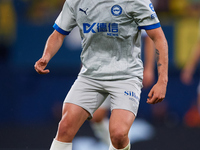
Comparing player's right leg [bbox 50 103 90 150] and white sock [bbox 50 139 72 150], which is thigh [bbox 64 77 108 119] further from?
white sock [bbox 50 139 72 150]

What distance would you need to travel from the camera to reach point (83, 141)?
7426 millimetres

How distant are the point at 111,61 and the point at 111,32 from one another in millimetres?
271

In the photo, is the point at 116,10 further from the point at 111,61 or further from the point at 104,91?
the point at 104,91

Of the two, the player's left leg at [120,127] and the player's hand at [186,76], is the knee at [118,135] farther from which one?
the player's hand at [186,76]

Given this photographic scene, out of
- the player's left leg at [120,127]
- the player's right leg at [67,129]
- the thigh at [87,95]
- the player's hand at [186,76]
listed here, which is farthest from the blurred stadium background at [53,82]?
the player's right leg at [67,129]

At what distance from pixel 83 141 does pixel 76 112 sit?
3.09 metres

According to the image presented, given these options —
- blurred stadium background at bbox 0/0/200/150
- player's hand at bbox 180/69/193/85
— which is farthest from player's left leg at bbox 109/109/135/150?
player's hand at bbox 180/69/193/85

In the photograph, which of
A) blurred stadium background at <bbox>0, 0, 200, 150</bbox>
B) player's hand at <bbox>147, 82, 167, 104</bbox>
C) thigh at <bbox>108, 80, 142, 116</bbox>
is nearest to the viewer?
player's hand at <bbox>147, 82, 167, 104</bbox>

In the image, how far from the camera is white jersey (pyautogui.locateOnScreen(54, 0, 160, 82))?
4422 millimetres

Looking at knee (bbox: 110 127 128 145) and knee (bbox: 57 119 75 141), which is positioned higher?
knee (bbox: 57 119 75 141)

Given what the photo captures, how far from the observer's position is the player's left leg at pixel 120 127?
14.1 ft

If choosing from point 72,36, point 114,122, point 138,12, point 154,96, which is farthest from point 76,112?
point 72,36

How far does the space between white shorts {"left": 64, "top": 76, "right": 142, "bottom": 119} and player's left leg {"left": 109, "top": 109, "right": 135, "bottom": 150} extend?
7 cm

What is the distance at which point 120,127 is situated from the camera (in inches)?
169
